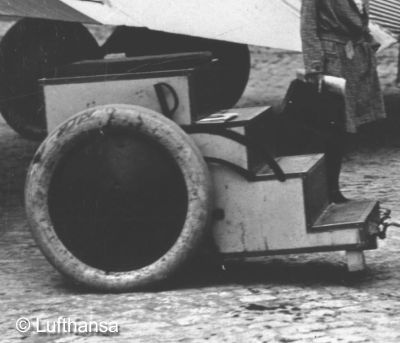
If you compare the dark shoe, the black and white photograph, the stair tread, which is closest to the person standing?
the dark shoe

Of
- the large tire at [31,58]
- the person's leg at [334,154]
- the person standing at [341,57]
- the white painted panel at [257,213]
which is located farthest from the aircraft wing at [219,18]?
the white painted panel at [257,213]

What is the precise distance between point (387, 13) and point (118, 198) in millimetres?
4875

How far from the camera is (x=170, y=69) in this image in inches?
222

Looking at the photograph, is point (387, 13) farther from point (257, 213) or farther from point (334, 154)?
point (257, 213)

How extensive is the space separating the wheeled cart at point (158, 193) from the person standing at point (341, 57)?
0.91 m

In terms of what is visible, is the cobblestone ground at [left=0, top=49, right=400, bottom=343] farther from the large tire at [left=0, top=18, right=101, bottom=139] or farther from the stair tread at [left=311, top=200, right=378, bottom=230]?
the large tire at [left=0, top=18, right=101, bottom=139]

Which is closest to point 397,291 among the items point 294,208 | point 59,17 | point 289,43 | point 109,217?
point 294,208

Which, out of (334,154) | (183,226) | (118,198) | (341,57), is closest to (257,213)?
(183,226)

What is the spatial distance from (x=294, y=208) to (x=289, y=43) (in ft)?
11.8

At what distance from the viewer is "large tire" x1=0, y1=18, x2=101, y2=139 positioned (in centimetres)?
993

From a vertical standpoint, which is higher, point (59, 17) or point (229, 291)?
point (59, 17)

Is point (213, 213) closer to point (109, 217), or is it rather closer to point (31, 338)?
point (109, 217)

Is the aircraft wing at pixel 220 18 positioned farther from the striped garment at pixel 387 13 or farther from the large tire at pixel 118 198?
the large tire at pixel 118 198

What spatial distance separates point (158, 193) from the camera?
5219 millimetres
